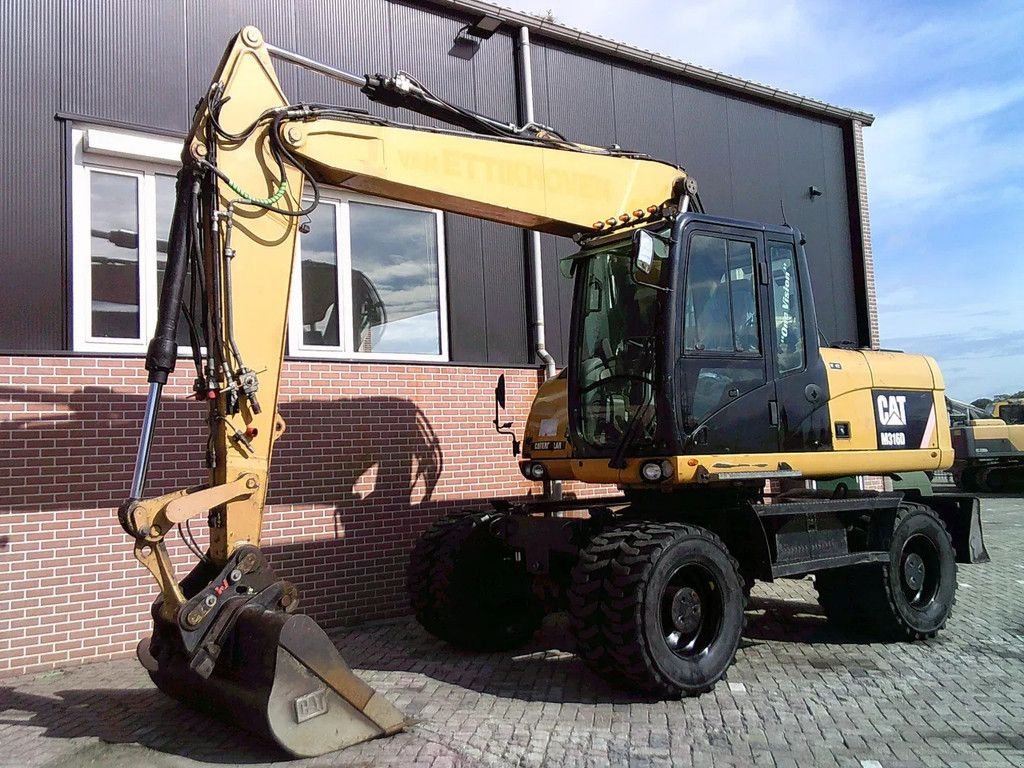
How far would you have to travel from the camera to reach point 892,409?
24.5 ft

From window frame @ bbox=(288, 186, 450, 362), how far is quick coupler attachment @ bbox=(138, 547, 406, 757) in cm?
364

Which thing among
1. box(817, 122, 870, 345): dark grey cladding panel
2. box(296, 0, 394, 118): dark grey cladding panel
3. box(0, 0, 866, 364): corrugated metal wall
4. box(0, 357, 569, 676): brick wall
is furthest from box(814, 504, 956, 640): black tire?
box(817, 122, 870, 345): dark grey cladding panel

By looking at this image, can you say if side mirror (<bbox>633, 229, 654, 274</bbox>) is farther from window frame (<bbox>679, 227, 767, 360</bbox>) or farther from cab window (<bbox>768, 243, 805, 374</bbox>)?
cab window (<bbox>768, 243, 805, 374</bbox>)

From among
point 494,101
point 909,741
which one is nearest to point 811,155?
point 494,101

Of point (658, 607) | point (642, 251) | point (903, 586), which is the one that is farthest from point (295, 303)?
point (903, 586)

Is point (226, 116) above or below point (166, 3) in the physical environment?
below

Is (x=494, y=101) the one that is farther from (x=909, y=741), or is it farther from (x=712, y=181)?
(x=909, y=741)

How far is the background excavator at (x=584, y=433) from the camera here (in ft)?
15.5

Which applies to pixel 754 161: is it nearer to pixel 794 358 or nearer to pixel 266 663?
pixel 794 358

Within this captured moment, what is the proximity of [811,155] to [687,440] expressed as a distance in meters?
9.14

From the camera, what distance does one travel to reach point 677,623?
5.54 meters

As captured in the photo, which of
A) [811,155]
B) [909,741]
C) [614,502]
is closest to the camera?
[909,741]

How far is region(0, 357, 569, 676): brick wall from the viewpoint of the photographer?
661 centimetres

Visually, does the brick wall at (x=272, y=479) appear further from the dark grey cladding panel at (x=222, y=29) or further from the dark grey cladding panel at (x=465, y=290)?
the dark grey cladding panel at (x=222, y=29)
